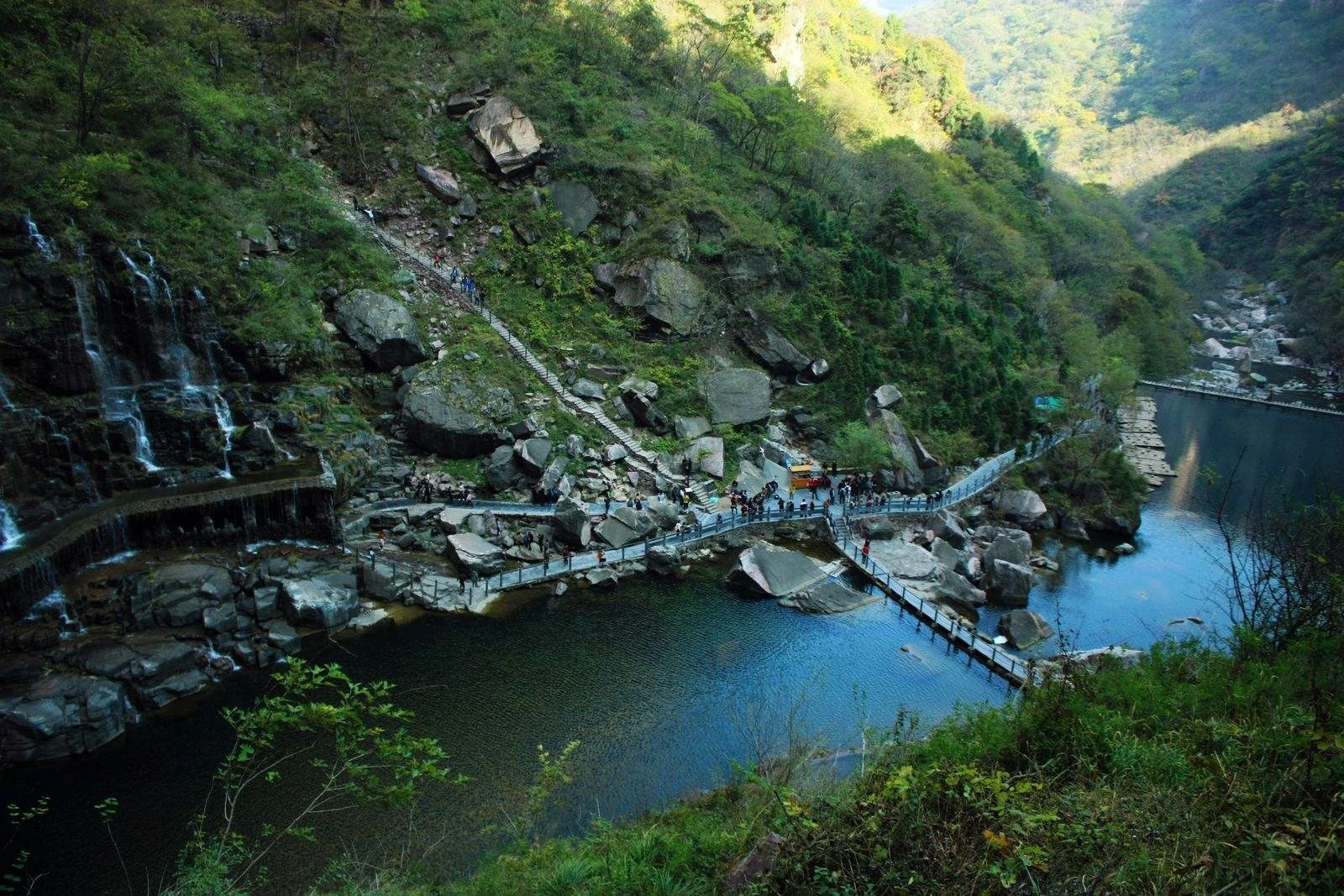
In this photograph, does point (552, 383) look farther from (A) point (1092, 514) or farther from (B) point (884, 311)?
(A) point (1092, 514)

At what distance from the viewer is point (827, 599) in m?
25.8

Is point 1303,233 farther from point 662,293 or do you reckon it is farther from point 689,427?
point 689,427

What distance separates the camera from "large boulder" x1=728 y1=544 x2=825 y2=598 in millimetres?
26266

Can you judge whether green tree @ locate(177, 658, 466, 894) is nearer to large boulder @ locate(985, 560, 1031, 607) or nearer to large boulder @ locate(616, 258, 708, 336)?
large boulder @ locate(985, 560, 1031, 607)

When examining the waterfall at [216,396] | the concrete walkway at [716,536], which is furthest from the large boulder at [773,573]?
the waterfall at [216,396]

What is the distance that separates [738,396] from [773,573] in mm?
12359

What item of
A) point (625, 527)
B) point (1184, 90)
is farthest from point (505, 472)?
point (1184, 90)

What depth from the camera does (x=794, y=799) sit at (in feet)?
30.5

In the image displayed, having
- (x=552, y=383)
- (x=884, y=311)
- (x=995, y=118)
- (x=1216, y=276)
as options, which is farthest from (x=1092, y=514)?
(x=1216, y=276)

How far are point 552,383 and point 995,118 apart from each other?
7612 centimetres

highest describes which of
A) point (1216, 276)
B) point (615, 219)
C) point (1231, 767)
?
point (1216, 276)

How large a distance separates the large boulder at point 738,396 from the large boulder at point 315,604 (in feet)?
63.7

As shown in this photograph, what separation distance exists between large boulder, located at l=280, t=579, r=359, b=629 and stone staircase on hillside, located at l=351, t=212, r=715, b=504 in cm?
1384

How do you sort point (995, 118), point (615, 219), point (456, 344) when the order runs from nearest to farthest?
point (456, 344) < point (615, 219) < point (995, 118)
